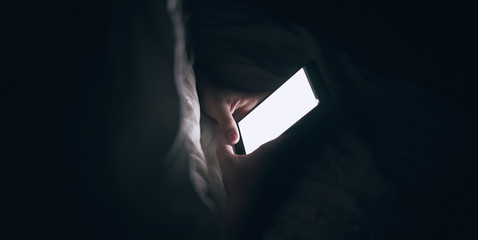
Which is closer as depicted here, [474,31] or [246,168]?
[246,168]

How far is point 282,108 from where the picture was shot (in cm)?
75

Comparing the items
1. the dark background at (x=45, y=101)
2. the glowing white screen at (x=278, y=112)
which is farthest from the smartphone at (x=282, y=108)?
the dark background at (x=45, y=101)

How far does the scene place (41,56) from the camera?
458 mm

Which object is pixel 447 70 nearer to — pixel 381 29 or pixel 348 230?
pixel 381 29

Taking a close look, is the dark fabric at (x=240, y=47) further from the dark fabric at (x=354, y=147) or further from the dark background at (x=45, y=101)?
the dark background at (x=45, y=101)

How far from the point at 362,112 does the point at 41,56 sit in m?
0.62

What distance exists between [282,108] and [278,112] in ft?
0.04

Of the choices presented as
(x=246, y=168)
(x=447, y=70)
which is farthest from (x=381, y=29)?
(x=246, y=168)

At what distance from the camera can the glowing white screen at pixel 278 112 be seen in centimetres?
72

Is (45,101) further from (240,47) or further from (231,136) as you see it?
(240,47)

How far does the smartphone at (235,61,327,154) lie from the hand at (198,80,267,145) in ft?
0.09

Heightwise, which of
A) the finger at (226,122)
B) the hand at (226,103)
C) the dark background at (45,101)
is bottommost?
the dark background at (45,101)

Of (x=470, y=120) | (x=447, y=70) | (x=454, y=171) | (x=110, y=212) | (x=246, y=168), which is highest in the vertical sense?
(x=447, y=70)

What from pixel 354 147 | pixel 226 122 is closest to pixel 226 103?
pixel 226 122
